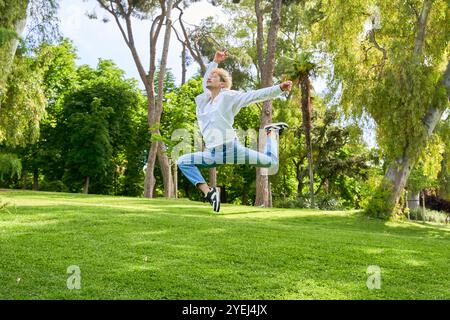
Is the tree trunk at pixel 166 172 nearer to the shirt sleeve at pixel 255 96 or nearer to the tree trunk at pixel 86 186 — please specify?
the tree trunk at pixel 86 186

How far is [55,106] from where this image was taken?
41.6 metres

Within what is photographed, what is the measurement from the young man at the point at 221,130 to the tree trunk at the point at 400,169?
47.1ft

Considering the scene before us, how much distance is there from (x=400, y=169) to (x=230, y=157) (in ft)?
49.9

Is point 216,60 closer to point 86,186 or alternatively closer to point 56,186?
point 86,186

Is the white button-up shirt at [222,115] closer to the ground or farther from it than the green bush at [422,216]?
farther from it

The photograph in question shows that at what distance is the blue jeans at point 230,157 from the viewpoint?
610cm

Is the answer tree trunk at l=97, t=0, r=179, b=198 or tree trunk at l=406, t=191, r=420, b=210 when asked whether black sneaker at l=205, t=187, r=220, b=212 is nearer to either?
tree trunk at l=97, t=0, r=179, b=198

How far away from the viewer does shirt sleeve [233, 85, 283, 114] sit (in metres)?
5.81

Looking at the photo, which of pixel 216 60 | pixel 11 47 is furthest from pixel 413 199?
pixel 216 60

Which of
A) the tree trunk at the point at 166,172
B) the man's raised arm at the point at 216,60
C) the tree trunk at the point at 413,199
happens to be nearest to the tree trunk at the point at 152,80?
the tree trunk at the point at 166,172

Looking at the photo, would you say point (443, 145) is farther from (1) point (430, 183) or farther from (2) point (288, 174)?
(2) point (288, 174)

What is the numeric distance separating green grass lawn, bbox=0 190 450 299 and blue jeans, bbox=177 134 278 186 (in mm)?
1794

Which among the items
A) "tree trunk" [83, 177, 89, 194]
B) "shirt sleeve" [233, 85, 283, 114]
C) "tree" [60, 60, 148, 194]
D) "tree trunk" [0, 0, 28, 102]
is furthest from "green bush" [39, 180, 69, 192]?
"shirt sleeve" [233, 85, 283, 114]

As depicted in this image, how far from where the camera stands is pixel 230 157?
240 inches
